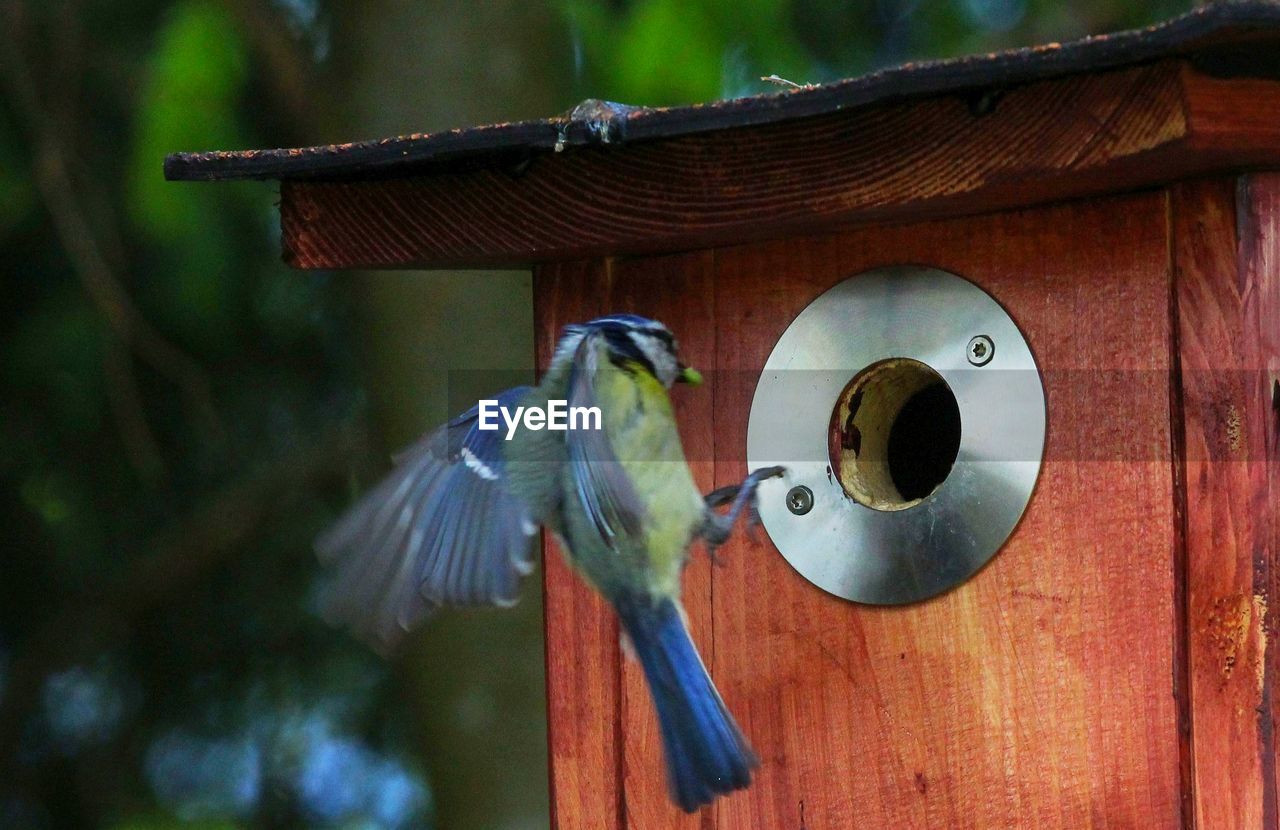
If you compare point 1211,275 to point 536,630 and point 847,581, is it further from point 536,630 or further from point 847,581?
point 536,630

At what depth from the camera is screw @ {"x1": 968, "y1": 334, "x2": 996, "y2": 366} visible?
178cm

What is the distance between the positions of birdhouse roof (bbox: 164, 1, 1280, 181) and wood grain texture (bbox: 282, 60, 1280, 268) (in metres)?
0.04

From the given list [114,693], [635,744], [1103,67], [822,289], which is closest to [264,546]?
[114,693]

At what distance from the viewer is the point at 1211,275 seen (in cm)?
163

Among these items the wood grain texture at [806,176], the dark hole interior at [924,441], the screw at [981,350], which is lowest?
the dark hole interior at [924,441]

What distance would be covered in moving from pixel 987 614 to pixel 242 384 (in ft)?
6.85

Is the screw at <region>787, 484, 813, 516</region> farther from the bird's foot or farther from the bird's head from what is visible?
the bird's head

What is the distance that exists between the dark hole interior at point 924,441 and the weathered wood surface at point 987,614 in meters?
0.30

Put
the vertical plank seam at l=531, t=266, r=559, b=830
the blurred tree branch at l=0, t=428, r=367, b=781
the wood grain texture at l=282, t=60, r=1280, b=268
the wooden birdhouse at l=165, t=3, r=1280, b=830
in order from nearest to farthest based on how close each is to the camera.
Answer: the wood grain texture at l=282, t=60, r=1280, b=268 < the wooden birdhouse at l=165, t=3, r=1280, b=830 < the vertical plank seam at l=531, t=266, r=559, b=830 < the blurred tree branch at l=0, t=428, r=367, b=781

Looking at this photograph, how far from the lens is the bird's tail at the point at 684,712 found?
1.70 meters

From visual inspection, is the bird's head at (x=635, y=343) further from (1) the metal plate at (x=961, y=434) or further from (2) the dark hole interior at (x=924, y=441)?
(2) the dark hole interior at (x=924, y=441)

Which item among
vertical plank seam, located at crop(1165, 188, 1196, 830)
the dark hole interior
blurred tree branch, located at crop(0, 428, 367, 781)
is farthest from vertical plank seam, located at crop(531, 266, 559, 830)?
blurred tree branch, located at crop(0, 428, 367, 781)

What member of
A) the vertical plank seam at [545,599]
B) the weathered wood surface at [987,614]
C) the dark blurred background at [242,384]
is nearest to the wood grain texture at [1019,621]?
the weathered wood surface at [987,614]

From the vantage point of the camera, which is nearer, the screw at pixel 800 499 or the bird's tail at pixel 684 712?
the bird's tail at pixel 684 712
